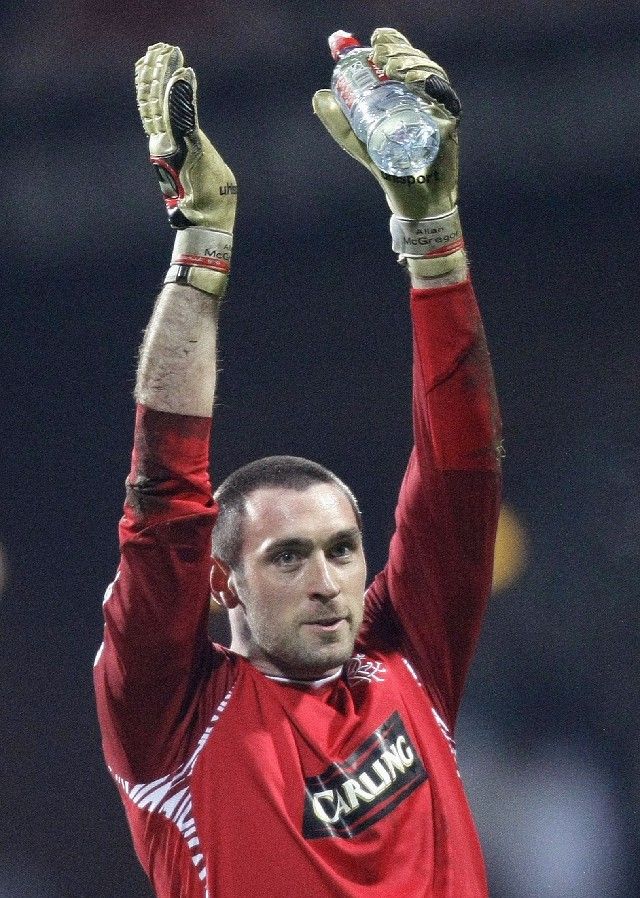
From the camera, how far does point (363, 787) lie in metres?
2.07

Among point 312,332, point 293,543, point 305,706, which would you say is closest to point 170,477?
point 293,543

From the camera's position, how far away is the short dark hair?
89.2 inches

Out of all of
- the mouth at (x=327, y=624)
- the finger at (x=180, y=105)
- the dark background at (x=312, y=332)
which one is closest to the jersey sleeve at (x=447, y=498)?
the mouth at (x=327, y=624)

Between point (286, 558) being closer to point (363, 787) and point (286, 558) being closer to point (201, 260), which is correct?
point (363, 787)

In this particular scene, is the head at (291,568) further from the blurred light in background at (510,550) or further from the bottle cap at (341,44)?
the blurred light in background at (510,550)

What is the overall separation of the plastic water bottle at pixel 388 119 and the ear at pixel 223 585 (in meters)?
0.71

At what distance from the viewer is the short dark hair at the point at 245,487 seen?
227 centimetres

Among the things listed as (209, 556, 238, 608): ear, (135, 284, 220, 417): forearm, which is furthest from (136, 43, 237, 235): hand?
(209, 556, 238, 608): ear

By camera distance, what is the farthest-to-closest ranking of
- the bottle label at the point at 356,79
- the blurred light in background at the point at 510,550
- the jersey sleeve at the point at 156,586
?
the blurred light in background at the point at 510,550 → the bottle label at the point at 356,79 → the jersey sleeve at the point at 156,586

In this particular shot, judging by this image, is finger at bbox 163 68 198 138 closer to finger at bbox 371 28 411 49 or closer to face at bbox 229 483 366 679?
finger at bbox 371 28 411 49

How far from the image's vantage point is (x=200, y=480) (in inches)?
79.5

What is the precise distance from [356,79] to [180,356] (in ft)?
1.74

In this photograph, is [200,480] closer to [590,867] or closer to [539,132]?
[590,867]

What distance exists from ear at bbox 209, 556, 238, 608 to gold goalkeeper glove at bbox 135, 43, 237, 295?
489 mm
